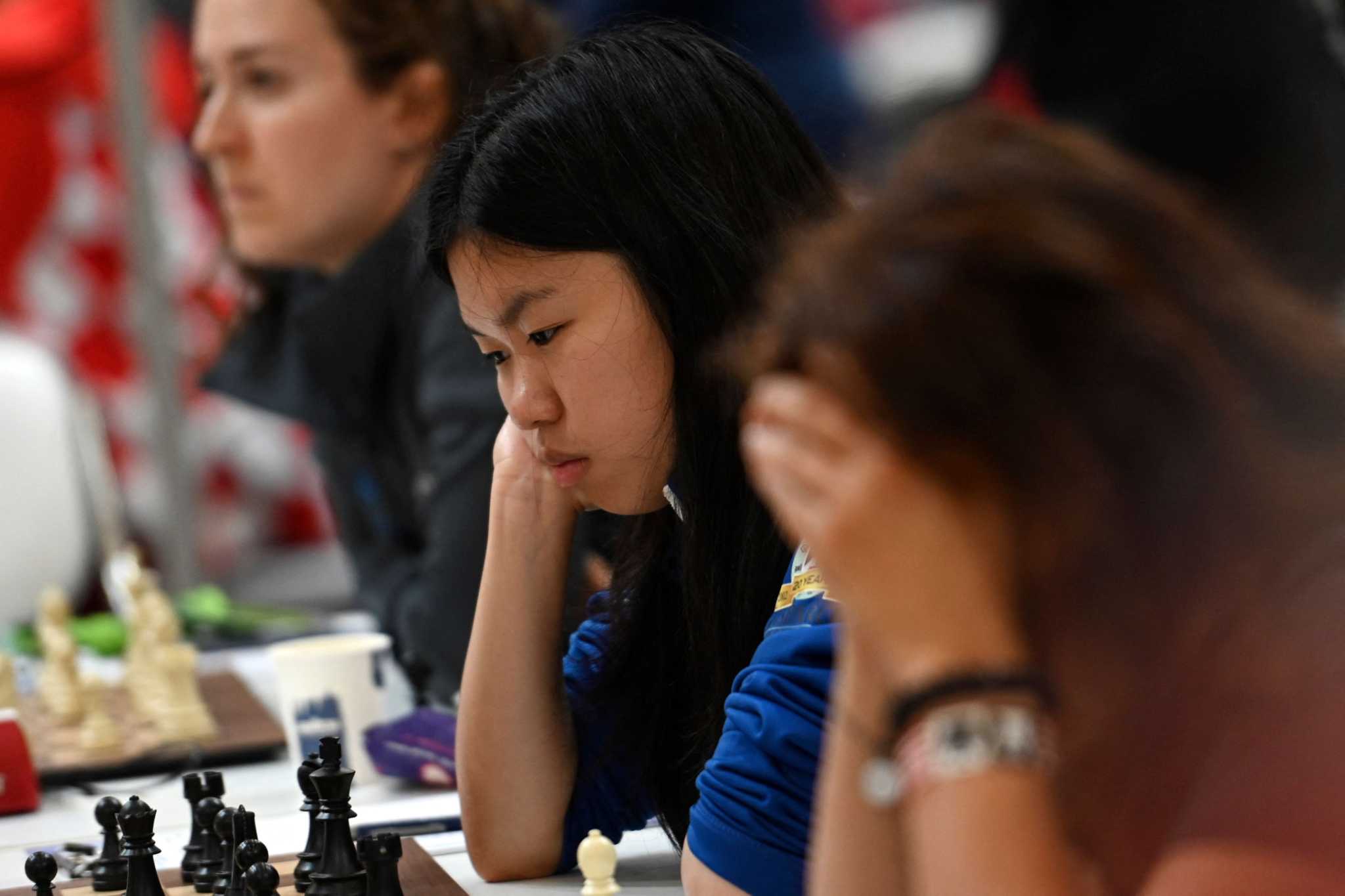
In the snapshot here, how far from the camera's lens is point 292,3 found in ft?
7.73

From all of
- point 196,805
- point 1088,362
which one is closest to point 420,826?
point 196,805

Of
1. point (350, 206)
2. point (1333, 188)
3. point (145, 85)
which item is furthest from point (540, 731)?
point (145, 85)

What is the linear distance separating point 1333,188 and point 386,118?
1.53 metres

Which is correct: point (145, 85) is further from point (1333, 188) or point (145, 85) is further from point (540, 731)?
point (540, 731)

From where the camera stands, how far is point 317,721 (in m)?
1.57

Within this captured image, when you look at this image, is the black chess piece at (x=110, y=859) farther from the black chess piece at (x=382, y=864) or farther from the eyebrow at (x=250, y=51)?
the eyebrow at (x=250, y=51)

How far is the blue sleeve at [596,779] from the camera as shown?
136cm

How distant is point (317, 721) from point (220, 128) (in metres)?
1.13

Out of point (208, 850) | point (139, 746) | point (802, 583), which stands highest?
point (802, 583)

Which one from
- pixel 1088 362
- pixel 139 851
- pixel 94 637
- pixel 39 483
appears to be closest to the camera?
pixel 1088 362

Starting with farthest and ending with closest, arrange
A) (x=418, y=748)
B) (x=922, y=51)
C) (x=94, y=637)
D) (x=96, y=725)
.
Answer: (x=922, y=51) → (x=94, y=637) → (x=96, y=725) → (x=418, y=748)

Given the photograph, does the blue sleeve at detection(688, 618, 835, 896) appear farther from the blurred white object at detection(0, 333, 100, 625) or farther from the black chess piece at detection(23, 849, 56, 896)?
the blurred white object at detection(0, 333, 100, 625)

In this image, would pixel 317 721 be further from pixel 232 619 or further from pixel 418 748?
pixel 232 619

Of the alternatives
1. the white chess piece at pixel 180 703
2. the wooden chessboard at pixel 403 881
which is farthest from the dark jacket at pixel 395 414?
the wooden chessboard at pixel 403 881
